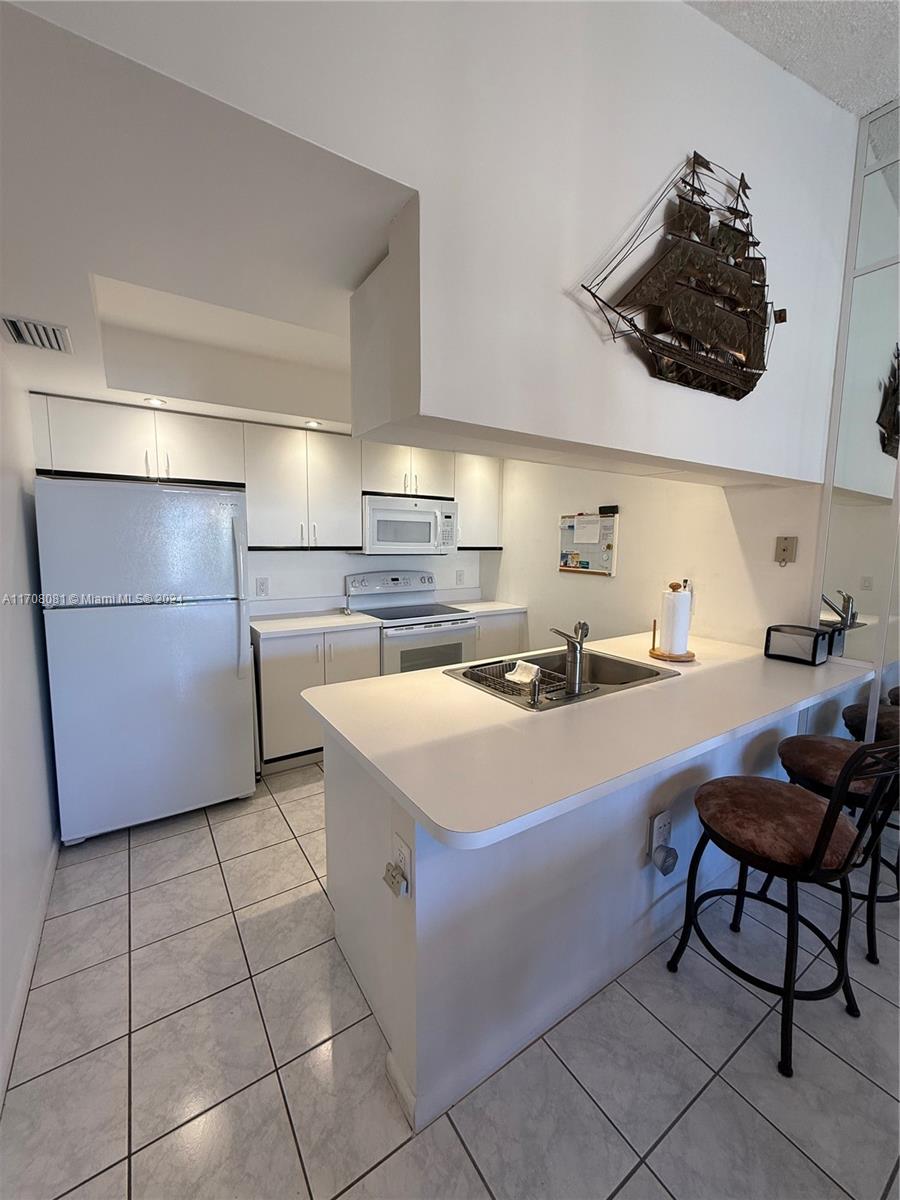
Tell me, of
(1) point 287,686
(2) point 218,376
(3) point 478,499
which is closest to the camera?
(2) point 218,376

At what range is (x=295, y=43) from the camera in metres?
0.83

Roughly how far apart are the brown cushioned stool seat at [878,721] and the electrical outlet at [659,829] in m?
1.04

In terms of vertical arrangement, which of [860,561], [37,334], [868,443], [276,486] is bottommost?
[860,561]

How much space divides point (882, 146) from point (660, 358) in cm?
173

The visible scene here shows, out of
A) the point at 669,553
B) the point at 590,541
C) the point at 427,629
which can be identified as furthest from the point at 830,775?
the point at 427,629

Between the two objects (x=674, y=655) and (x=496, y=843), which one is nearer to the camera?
(x=496, y=843)

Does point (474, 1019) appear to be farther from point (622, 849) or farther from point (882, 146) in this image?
point (882, 146)

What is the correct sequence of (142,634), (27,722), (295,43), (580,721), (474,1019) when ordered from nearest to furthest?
(295,43), (474,1019), (580,721), (27,722), (142,634)

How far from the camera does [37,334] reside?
5.30ft

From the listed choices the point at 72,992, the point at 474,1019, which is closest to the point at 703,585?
the point at 474,1019

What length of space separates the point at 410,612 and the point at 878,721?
107 inches

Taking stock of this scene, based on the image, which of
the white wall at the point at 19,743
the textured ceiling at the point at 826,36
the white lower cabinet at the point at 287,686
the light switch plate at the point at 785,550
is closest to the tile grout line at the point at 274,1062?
the white wall at the point at 19,743

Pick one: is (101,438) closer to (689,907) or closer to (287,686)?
(287,686)

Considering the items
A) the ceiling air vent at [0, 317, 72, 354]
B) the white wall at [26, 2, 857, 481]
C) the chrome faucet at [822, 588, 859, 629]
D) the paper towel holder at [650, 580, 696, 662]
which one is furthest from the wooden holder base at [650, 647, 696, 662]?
the ceiling air vent at [0, 317, 72, 354]
